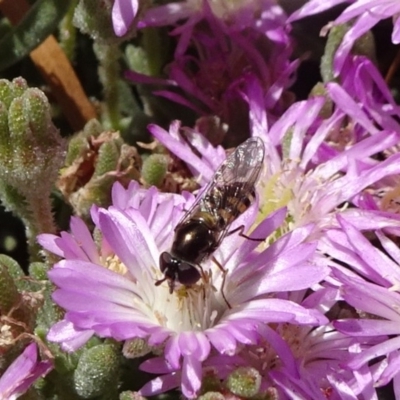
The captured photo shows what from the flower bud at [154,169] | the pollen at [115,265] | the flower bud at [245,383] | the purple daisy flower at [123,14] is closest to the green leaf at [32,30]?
the purple daisy flower at [123,14]

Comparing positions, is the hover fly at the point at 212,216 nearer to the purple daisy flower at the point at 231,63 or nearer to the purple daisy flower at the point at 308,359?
the purple daisy flower at the point at 308,359

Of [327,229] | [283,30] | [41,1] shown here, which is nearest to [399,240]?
[327,229]

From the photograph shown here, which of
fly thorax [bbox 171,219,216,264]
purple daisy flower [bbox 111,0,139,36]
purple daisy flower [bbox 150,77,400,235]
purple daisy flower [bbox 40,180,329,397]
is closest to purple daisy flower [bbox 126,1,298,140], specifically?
purple daisy flower [bbox 150,77,400,235]

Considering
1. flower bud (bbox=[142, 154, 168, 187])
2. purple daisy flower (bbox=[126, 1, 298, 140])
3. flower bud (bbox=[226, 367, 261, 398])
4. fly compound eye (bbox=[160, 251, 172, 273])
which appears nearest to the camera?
flower bud (bbox=[226, 367, 261, 398])

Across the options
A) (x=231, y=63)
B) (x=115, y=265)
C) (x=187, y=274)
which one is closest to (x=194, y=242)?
(x=187, y=274)

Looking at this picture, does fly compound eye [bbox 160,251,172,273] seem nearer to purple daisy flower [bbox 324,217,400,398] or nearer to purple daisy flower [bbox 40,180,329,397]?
purple daisy flower [bbox 40,180,329,397]

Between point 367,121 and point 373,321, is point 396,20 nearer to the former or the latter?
point 367,121
